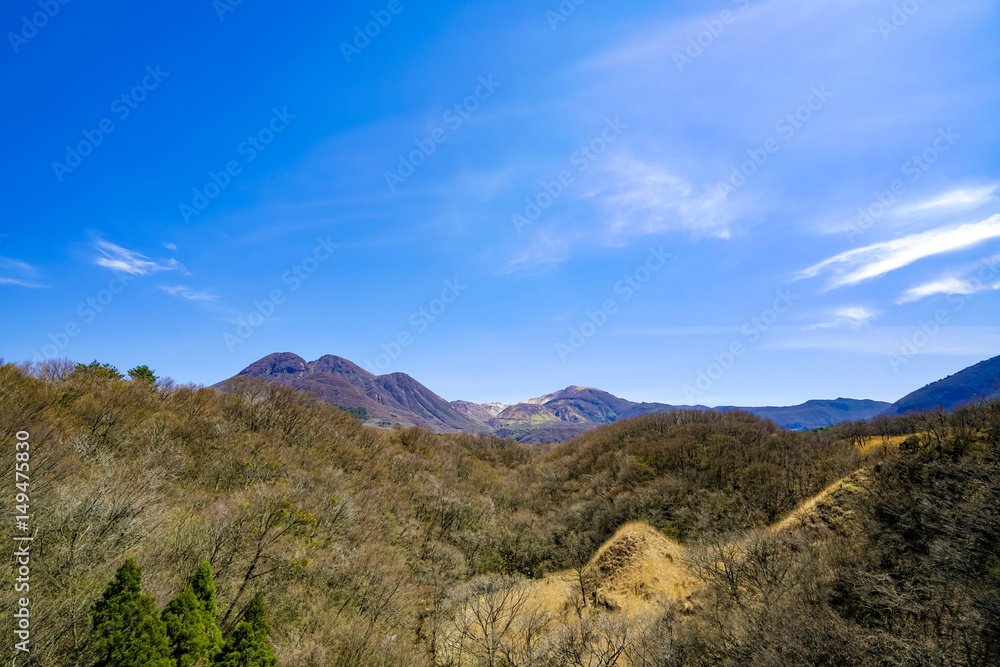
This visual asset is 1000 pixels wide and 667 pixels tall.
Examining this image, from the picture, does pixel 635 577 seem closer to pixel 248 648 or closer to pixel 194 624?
pixel 248 648

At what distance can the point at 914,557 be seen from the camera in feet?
62.9

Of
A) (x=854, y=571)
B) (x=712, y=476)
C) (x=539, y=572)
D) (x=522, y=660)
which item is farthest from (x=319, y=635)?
(x=712, y=476)

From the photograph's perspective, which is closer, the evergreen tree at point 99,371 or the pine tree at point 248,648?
the pine tree at point 248,648

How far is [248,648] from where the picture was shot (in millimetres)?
12492

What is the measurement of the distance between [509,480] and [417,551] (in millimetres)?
32494

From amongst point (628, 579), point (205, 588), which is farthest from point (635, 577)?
point (205, 588)

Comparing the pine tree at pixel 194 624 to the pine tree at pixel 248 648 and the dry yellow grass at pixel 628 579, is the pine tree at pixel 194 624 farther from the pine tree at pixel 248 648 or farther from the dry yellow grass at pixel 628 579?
the dry yellow grass at pixel 628 579

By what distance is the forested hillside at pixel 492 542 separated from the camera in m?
13.5

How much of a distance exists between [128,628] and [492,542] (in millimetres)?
31640

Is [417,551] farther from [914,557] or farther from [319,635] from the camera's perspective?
[914,557]

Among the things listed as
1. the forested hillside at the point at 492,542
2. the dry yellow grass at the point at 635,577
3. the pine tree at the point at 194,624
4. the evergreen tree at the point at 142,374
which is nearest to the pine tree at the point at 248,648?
the forested hillside at the point at 492,542

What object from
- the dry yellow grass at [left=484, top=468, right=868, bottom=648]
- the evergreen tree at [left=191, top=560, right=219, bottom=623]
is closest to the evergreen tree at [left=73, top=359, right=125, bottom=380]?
the evergreen tree at [left=191, top=560, right=219, bottom=623]

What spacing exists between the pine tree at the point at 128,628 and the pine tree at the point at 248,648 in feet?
7.29

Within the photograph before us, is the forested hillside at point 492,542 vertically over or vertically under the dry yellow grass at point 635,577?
over
